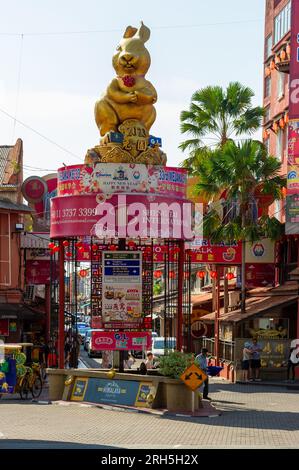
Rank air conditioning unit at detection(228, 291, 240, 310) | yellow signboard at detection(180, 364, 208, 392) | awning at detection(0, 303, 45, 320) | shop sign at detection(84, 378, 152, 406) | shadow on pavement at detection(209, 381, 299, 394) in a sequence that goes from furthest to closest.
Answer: air conditioning unit at detection(228, 291, 240, 310) < awning at detection(0, 303, 45, 320) < shadow on pavement at detection(209, 381, 299, 394) < shop sign at detection(84, 378, 152, 406) < yellow signboard at detection(180, 364, 208, 392)

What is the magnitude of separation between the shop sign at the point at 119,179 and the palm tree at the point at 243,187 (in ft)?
44.6

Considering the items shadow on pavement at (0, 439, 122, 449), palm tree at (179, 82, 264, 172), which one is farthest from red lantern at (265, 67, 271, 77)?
shadow on pavement at (0, 439, 122, 449)

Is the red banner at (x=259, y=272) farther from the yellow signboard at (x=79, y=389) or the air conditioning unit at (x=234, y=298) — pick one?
the yellow signboard at (x=79, y=389)

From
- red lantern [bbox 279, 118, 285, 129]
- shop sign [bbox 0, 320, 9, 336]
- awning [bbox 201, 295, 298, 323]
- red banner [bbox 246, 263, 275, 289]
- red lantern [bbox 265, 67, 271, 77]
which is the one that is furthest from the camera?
red lantern [bbox 265, 67, 271, 77]

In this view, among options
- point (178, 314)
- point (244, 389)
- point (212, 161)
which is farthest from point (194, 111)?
point (178, 314)

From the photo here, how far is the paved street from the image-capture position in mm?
20047

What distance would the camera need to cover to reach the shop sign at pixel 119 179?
2956 cm

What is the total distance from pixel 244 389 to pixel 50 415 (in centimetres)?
1344

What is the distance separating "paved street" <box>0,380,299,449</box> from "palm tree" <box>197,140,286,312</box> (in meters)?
13.4

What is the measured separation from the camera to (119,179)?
29.6 m

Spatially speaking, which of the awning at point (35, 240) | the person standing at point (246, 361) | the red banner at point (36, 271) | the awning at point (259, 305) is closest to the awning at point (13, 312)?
the red banner at point (36, 271)

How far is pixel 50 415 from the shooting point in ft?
83.4

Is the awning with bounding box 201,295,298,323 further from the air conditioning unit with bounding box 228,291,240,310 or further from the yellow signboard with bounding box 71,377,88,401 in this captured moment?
the yellow signboard with bounding box 71,377,88,401

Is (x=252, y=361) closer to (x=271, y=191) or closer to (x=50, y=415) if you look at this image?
(x=271, y=191)
